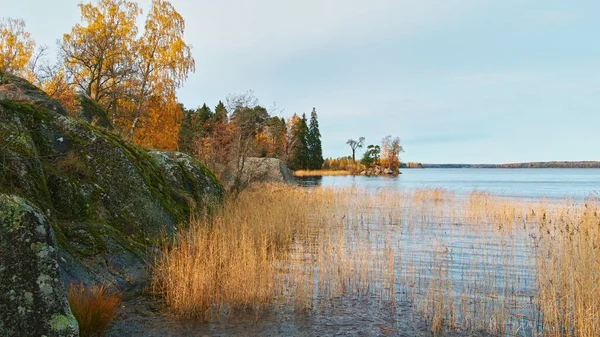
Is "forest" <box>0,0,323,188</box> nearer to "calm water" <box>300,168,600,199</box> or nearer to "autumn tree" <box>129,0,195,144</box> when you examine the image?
"autumn tree" <box>129,0,195,144</box>

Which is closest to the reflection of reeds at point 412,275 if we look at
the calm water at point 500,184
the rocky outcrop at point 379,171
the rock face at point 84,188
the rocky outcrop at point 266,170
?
the rock face at point 84,188

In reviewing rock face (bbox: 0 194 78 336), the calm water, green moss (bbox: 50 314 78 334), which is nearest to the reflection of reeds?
green moss (bbox: 50 314 78 334)

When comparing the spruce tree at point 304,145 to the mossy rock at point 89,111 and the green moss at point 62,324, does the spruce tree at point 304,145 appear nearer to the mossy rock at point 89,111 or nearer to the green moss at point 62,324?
the mossy rock at point 89,111

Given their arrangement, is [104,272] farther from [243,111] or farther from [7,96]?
[243,111]

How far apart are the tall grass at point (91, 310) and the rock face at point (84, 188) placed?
57 centimetres

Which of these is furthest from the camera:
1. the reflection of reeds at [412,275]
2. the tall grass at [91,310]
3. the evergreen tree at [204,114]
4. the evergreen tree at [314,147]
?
the evergreen tree at [314,147]

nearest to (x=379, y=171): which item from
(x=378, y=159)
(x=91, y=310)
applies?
(x=378, y=159)

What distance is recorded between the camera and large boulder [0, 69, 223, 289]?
5.34 m

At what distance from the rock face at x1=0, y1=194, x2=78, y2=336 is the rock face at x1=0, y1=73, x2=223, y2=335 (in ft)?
5.09

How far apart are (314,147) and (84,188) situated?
71.6m

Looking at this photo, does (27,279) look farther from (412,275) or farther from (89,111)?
(89,111)

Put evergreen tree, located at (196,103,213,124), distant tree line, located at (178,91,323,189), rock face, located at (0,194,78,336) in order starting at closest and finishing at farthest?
1. rock face, located at (0,194,78,336)
2. distant tree line, located at (178,91,323,189)
3. evergreen tree, located at (196,103,213,124)

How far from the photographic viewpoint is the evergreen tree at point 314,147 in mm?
76625

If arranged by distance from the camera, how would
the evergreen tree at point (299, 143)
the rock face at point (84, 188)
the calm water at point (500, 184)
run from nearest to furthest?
the rock face at point (84, 188), the calm water at point (500, 184), the evergreen tree at point (299, 143)
